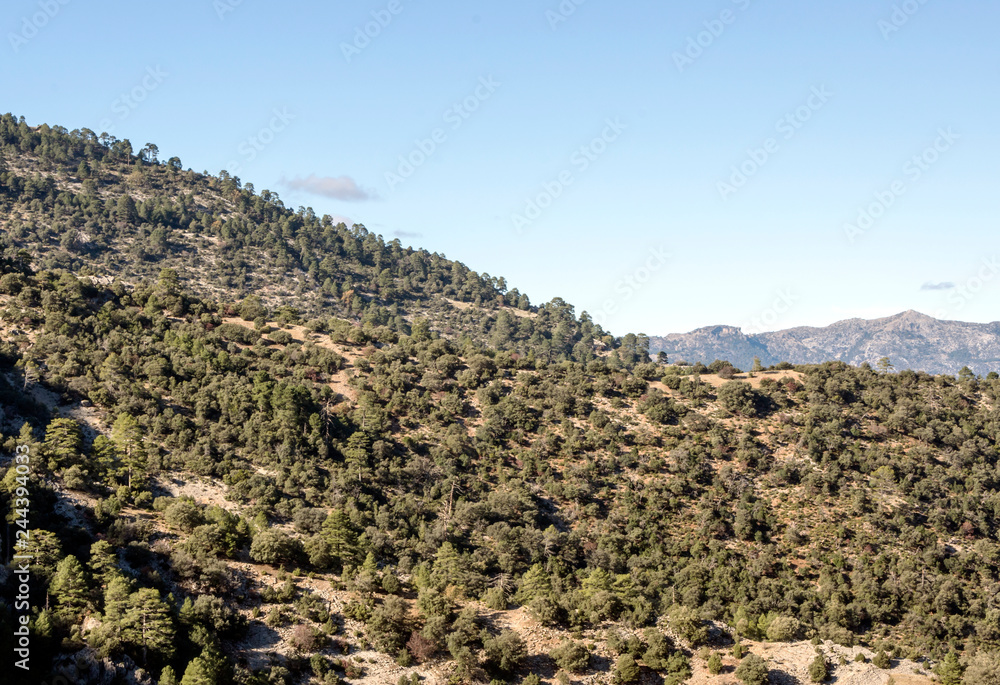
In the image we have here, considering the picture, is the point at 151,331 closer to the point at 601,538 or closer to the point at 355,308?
the point at 601,538

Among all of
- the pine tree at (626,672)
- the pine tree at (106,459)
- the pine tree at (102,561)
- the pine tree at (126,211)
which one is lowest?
the pine tree at (626,672)

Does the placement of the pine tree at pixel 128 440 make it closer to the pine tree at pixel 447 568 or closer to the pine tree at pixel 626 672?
the pine tree at pixel 447 568

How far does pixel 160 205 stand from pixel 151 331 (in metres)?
107

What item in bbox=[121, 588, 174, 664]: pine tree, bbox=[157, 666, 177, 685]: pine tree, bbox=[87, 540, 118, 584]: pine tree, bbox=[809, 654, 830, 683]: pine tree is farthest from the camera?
bbox=[809, 654, 830, 683]: pine tree

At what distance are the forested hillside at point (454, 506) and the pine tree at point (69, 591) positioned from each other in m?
0.14

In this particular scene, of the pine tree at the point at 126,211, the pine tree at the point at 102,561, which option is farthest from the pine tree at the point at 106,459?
the pine tree at the point at 126,211

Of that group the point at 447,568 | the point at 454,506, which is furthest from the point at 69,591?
the point at 454,506

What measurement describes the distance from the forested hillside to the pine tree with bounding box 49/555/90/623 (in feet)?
0.48

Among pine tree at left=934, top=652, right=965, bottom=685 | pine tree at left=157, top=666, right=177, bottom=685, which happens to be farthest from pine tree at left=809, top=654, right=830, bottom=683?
pine tree at left=157, top=666, right=177, bottom=685

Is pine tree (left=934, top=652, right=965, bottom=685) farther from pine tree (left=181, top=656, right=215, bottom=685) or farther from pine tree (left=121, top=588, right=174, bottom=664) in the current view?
pine tree (left=121, top=588, right=174, bottom=664)

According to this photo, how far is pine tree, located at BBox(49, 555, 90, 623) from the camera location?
36688mm

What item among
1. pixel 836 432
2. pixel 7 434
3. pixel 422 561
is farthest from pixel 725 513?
pixel 7 434

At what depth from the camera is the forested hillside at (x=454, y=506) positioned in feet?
139

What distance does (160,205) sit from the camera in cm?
17138
